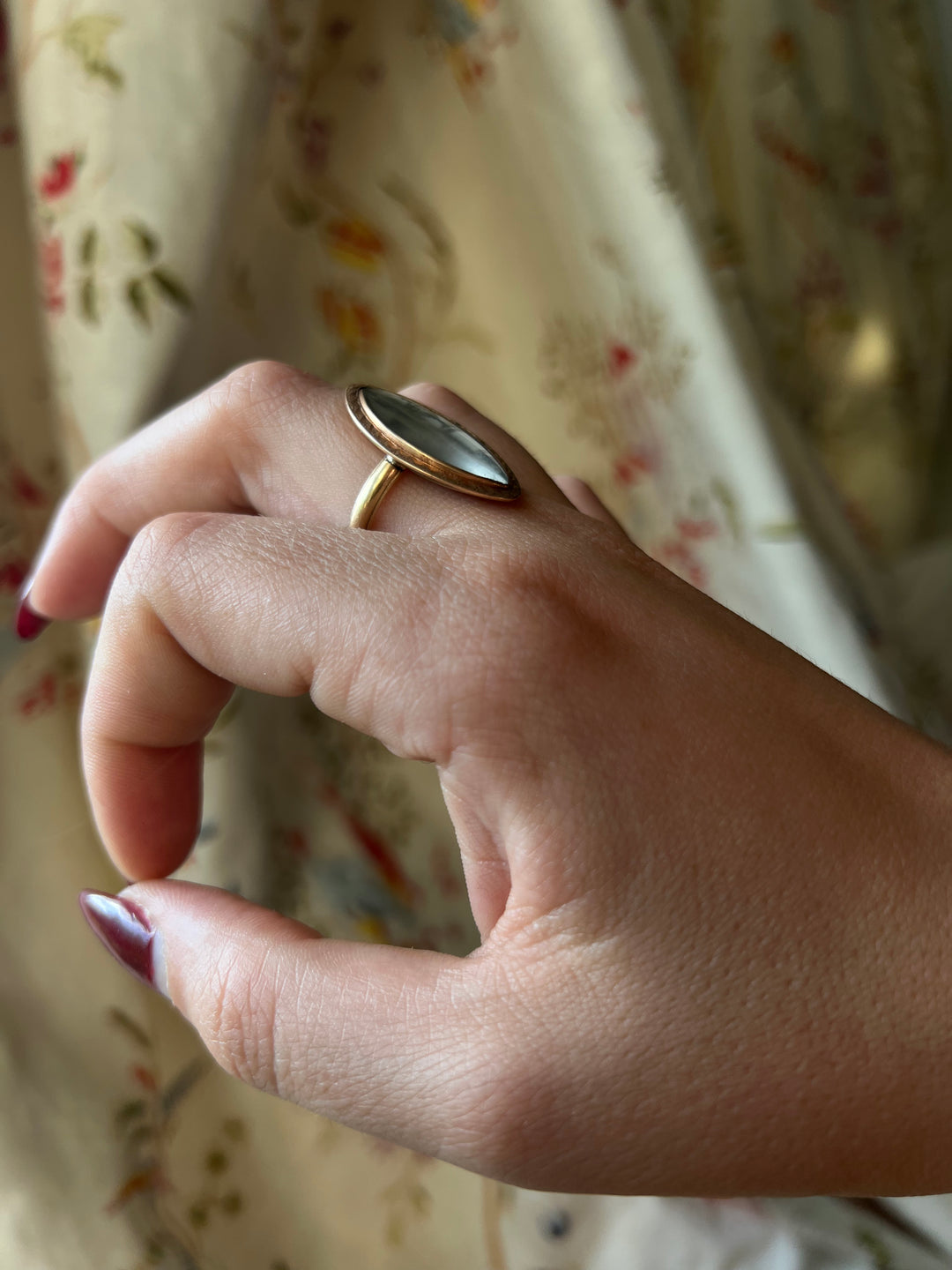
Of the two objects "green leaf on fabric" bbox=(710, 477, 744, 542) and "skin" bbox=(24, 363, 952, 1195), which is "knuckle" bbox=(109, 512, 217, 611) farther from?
"green leaf on fabric" bbox=(710, 477, 744, 542)

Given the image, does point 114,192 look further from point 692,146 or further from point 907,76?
point 907,76

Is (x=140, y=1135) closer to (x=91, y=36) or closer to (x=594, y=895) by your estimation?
(x=594, y=895)

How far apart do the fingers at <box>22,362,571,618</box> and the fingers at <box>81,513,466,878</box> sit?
0.06 metres

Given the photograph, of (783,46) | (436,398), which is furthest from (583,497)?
(783,46)

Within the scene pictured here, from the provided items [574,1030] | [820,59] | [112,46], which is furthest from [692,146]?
[574,1030]

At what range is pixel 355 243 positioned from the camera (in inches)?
35.5

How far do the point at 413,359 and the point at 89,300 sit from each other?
1.01 feet

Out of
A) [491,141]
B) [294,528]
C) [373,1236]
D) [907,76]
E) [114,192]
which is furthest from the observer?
[907,76]

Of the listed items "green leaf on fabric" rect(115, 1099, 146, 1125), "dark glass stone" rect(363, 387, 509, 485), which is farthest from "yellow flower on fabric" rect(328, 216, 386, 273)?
"green leaf on fabric" rect(115, 1099, 146, 1125)

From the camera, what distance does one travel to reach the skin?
409 millimetres

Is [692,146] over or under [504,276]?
over

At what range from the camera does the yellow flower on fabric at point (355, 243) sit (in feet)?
2.95

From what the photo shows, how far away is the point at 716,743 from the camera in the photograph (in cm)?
45

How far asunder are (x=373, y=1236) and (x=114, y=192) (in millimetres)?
813
